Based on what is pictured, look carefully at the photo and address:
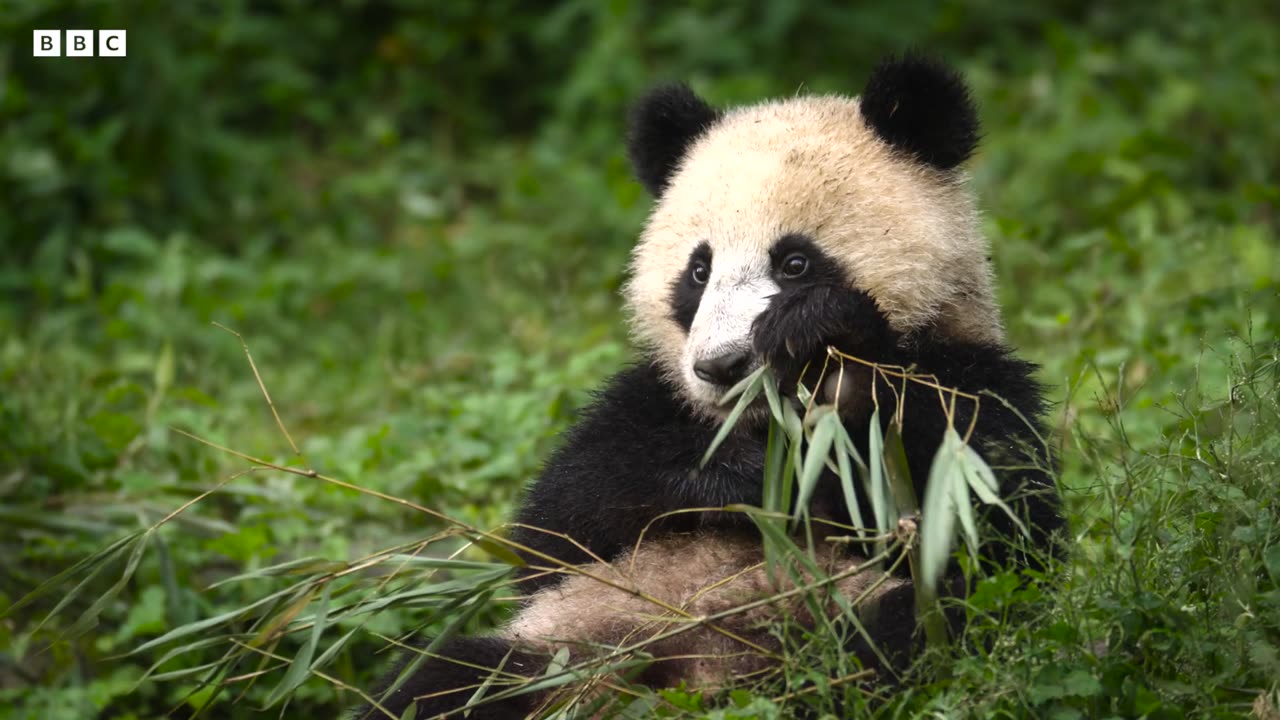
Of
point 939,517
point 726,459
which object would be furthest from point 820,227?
point 939,517

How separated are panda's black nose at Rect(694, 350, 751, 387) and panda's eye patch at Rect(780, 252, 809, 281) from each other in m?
0.32

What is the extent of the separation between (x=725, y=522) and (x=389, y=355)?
327 centimetres

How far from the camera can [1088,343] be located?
18.1 ft

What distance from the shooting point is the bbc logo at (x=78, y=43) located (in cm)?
731

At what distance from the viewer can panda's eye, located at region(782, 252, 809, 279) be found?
348 cm

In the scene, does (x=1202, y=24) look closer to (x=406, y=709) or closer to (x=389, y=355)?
(x=389, y=355)

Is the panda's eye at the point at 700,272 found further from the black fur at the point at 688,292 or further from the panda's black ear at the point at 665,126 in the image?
the panda's black ear at the point at 665,126


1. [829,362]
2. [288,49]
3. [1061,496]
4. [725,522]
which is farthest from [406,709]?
[288,49]

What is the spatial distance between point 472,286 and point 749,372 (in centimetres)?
421

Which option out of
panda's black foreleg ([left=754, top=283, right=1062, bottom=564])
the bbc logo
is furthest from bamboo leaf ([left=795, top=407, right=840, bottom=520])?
the bbc logo

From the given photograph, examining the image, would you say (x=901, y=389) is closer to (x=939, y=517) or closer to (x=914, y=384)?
(x=914, y=384)

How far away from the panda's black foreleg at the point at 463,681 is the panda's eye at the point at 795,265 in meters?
1.12

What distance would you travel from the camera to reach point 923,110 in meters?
3.64

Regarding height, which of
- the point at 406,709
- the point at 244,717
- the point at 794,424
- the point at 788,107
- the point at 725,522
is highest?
the point at 788,107
